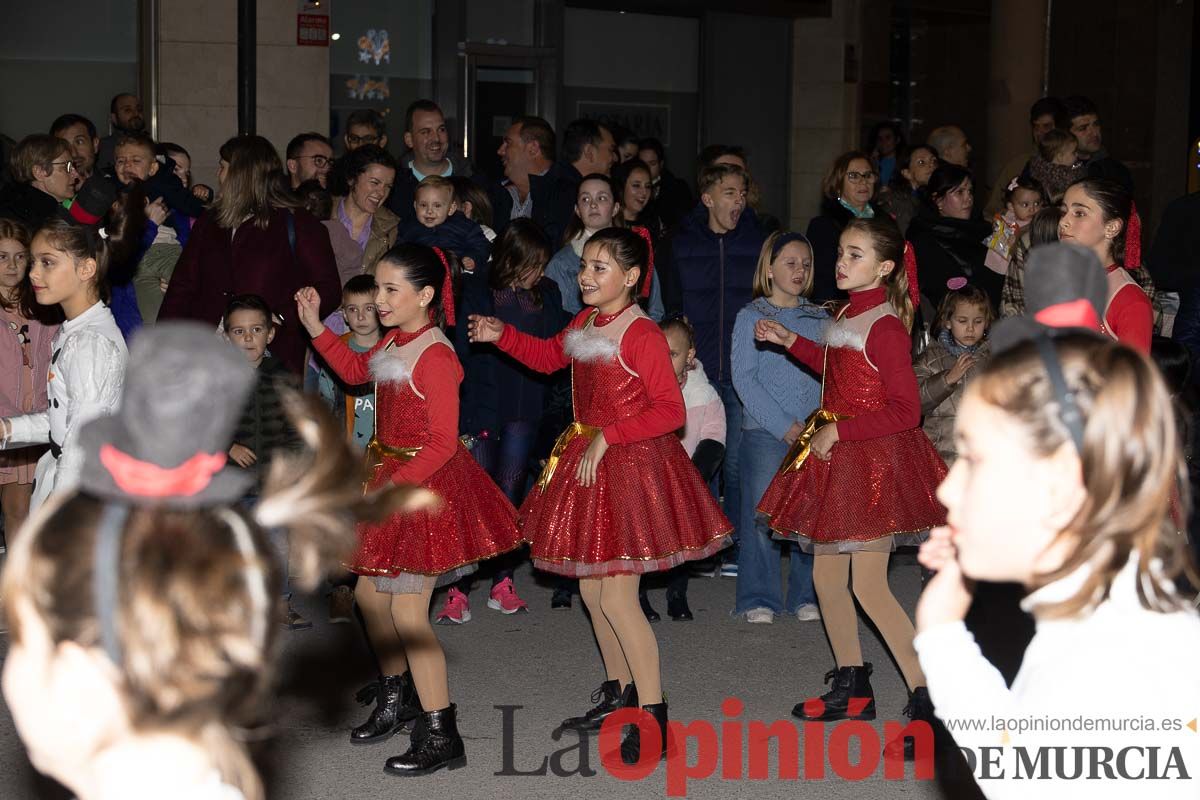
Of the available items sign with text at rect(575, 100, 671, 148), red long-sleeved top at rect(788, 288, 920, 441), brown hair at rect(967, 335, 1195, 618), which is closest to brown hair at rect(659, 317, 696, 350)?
red long-sleeved top at rect(788, 288, 920, 441)

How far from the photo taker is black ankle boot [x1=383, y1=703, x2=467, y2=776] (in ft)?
17.6

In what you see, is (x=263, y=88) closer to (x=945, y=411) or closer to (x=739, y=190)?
(x=739, y=190)

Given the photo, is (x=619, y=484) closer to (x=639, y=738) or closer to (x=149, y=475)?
(x=639, y=738)

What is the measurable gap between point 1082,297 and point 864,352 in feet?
8.44

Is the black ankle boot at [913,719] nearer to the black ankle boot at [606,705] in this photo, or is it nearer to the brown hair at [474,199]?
the black ankle boot at [606,705]

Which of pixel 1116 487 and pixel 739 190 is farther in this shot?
pixel 739 190

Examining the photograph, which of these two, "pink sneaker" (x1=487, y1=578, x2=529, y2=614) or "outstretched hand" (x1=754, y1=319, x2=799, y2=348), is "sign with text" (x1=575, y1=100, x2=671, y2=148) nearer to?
"pink sneaker" (x1=487, y1=578, x2=529, y2=614)

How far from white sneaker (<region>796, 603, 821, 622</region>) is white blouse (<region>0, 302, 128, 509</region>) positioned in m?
3.53

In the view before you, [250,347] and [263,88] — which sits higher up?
[263,88]

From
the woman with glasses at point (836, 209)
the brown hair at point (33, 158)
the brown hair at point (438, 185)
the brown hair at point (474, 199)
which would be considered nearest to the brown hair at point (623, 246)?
the brown hair at point (438, 185)

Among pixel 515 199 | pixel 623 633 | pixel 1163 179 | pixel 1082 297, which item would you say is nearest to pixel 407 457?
pixel 623 633

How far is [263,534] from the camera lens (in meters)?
2.66

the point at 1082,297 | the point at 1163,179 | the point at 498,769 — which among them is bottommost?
the point at 498,769

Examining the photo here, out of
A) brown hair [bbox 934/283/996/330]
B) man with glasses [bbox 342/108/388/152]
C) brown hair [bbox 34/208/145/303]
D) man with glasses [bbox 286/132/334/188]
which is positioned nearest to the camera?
→ brown hair [bbox 34/208/145/303]
